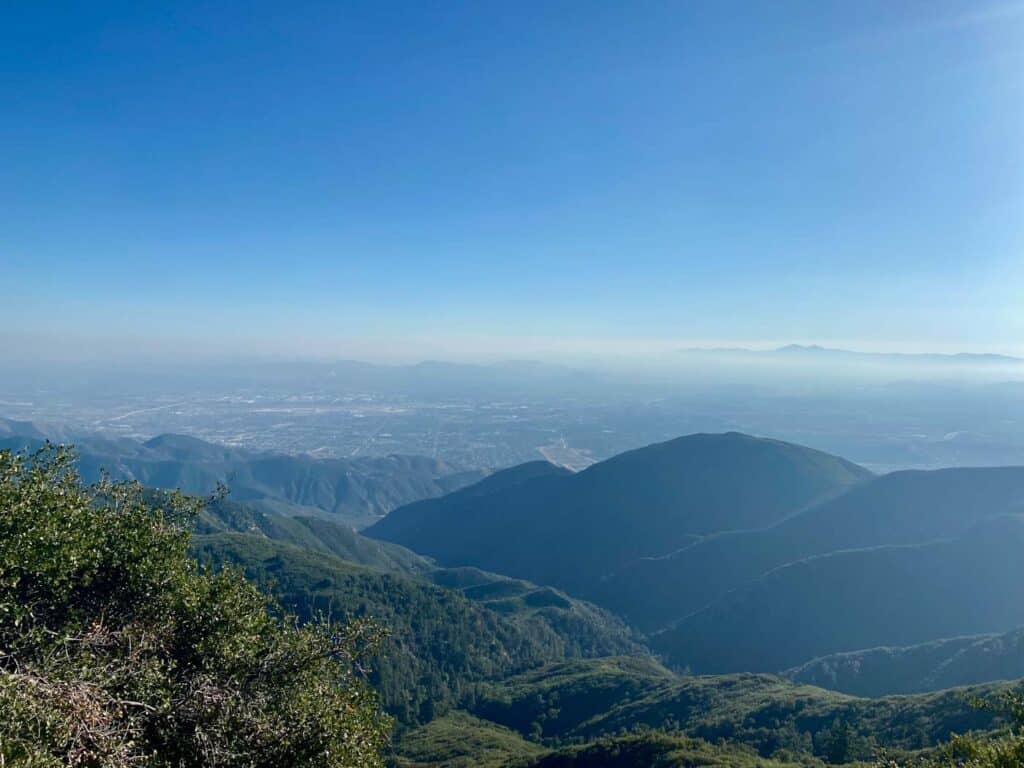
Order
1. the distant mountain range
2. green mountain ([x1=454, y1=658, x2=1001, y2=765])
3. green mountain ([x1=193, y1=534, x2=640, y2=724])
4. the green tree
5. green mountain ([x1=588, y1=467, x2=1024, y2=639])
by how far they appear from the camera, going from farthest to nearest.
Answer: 1. green mountain ([x1=588, y1=467, x2=1024, y2=639])
2. the distant mountain range
3. green mountain ([x1=193, y1=534, x2=640, y2=724])
4. green mountain ([x1=454, y1=658, x2=1001, y2=765])
5. the green tree

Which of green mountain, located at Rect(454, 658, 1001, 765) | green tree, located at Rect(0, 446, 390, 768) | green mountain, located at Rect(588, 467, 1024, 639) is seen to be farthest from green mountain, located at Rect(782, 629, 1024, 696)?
green tree, located at Rect(0, 446, 390, 768)

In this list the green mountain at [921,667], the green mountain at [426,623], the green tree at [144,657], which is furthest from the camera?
the green mountain at [426,623]

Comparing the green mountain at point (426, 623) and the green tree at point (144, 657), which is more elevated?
the green tree at point (144, 657)

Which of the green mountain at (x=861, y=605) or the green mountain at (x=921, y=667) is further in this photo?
the green mountain at (x=861, y=605)

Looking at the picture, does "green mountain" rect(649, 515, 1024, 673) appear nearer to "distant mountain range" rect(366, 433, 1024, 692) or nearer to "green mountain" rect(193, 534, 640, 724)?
"distant mountain range" rect(366, 433, 1024, 692)

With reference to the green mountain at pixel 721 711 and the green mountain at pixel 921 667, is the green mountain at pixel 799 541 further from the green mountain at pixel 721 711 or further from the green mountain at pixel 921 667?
the green mountain at pixel 921 667

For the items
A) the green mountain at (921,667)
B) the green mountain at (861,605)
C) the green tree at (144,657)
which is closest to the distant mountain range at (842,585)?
the green mountain at (861,605)
